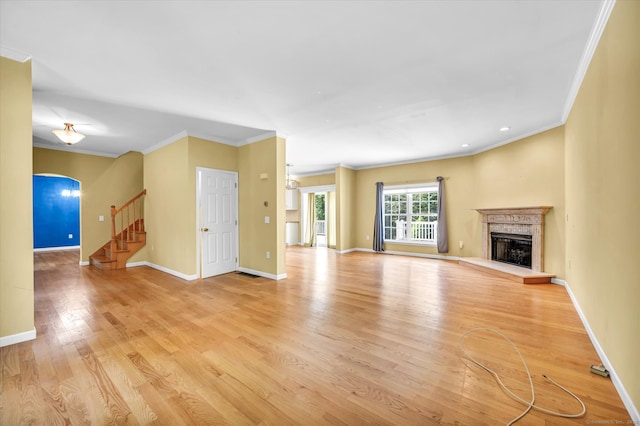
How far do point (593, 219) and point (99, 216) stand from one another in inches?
344

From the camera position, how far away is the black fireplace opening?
519cm

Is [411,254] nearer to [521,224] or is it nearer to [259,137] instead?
[521,224]

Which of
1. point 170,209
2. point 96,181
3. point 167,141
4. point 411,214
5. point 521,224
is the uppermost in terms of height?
point 167,141

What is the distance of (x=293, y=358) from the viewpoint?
87.6 inches

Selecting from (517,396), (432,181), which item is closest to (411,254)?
(432,181)

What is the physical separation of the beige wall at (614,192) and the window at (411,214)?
441 centimetres

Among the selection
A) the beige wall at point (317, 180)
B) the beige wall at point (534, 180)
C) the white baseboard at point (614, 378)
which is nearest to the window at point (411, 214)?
the beige wall at point (534, 180)

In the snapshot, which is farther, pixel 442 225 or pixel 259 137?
pixel 442 225

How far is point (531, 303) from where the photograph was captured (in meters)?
3.56

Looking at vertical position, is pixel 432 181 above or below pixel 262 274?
above

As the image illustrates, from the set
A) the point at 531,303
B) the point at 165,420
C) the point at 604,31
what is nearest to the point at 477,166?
the point at 531,303

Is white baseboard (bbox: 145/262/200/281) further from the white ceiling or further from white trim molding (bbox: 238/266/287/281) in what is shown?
the white ceiling

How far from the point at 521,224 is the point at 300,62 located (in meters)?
4.99

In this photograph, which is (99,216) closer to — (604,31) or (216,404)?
(216,404)
